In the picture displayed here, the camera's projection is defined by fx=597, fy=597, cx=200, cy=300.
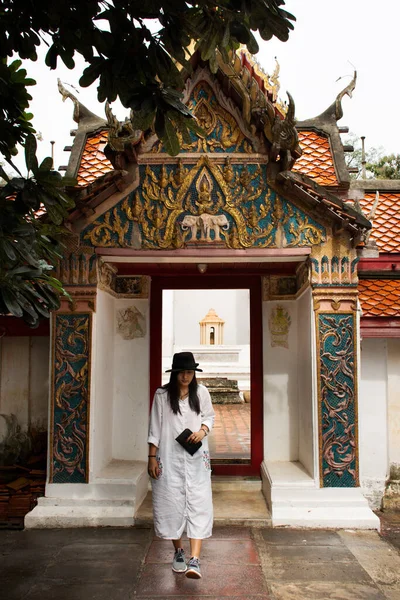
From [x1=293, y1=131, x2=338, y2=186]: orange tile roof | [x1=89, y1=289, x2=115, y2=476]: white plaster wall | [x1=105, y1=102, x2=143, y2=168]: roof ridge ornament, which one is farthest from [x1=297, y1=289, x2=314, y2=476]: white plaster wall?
[x1=105, y1=102, x2=143, y2=168]: roof ridge ornament

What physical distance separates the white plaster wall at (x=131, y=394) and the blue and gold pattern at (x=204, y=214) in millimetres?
1322

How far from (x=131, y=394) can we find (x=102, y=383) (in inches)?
26.0

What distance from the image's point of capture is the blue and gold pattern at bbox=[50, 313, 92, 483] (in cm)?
606

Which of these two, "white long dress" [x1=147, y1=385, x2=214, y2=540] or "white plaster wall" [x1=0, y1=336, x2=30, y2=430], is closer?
"white long dress" [x1=147, y1=385, x2=214, y2=540]

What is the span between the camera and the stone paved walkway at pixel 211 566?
173 inches

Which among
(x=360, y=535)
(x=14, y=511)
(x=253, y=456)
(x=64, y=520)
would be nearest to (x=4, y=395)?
(x=14, y=511)

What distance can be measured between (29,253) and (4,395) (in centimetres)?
381

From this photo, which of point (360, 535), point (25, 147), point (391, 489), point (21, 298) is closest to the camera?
point (21, 298)

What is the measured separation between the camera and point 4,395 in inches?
277

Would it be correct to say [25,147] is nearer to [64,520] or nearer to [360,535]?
[64,520]

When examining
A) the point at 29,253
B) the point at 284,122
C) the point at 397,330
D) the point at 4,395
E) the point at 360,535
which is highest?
the point at 284,122

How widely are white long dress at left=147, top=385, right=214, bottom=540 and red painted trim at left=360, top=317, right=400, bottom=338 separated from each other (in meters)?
2.31

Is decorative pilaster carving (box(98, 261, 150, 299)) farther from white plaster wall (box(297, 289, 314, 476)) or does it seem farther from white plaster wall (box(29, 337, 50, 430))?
white plaster wall (box(297, 289, 314, 476))

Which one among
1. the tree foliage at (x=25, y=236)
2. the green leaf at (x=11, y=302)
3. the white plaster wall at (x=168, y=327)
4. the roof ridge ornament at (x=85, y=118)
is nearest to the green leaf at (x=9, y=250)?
the tree foliage at (x=25, y=236)
